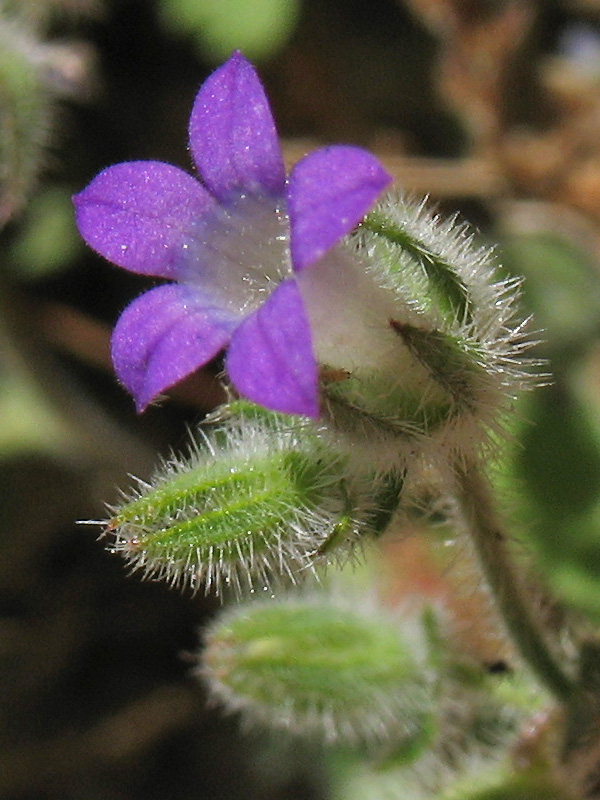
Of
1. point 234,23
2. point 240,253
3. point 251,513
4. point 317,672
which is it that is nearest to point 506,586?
point 317,672

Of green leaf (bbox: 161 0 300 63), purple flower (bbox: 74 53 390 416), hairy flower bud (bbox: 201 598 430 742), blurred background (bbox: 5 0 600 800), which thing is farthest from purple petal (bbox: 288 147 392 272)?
green leaf (bbox: 161 0 300 63)

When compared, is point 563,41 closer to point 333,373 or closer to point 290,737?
point 290,737

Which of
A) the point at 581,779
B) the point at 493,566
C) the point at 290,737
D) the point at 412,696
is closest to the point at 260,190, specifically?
the point at 493,566

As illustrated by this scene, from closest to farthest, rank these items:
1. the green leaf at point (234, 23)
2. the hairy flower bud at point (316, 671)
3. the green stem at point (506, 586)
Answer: the green stem at point (506, 586) → the hairy flower bud at point (316, 671) → the green leaf at point (234, 23)

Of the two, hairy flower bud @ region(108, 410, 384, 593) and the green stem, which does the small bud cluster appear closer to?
hairy flower bud @ region(108, 410, 384, 593)

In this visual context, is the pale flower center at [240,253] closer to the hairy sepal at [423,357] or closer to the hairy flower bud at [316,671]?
the hairy sepal at [423,357]

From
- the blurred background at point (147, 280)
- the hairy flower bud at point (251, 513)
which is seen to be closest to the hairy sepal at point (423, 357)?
the hairy flower bud at point (251, 513)
